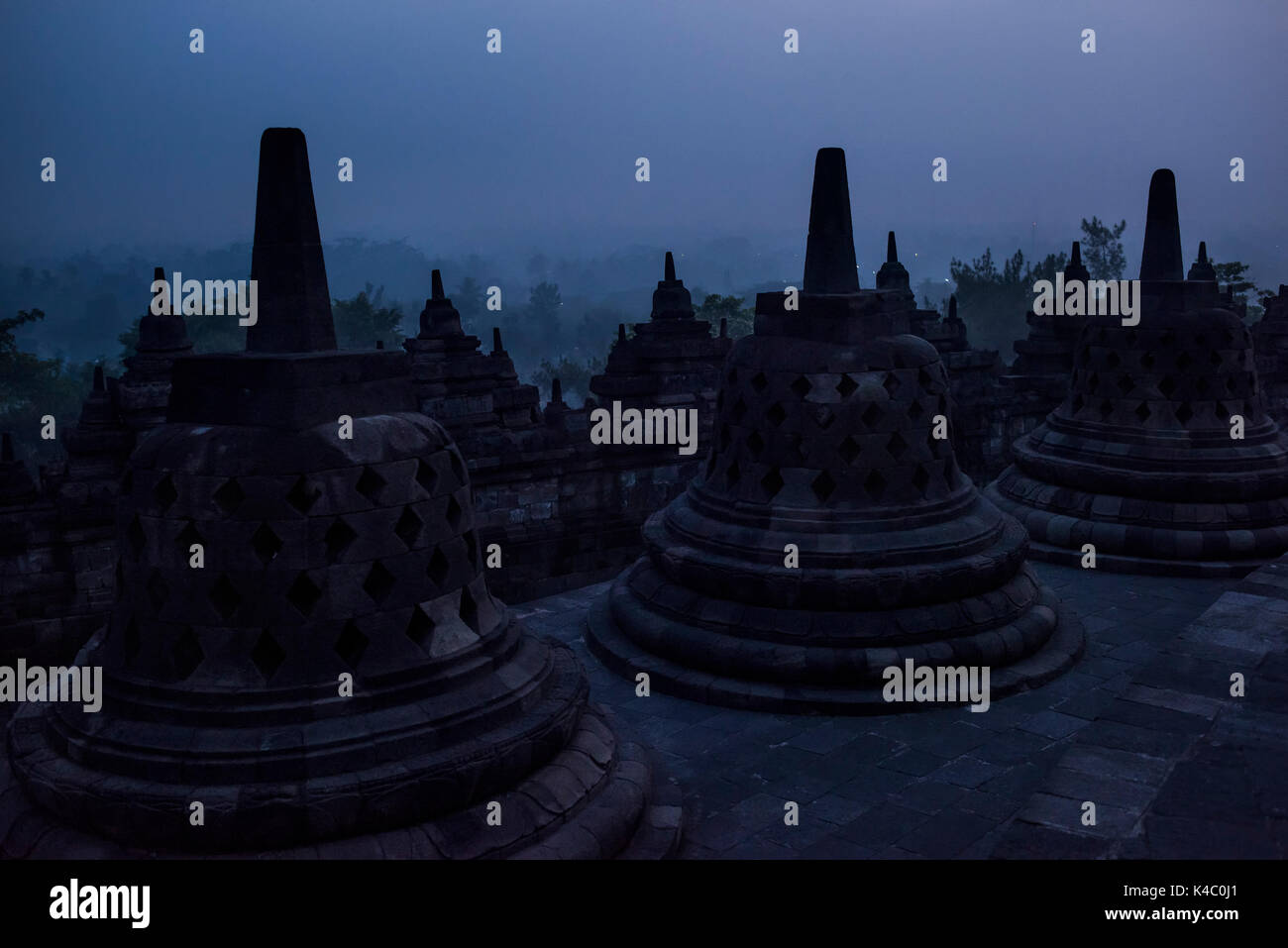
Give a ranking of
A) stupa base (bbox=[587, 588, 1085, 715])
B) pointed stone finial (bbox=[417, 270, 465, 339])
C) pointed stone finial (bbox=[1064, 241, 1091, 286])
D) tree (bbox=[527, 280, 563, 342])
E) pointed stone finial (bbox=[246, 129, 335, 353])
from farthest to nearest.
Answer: tree (bbox=[527, 280, 563, 342]), pointed stone finial (bbox=[1064, 241, 1091, 286]), pointed stone finial (bbox=[417, 270, 465, 339]), stupa base (bbox=[587, 588, 1085, 715]), pointed stone finial (bbox=[246, 129, 335, 353])

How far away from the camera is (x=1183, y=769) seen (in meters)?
4.71

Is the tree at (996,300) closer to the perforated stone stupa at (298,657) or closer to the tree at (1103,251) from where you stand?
the tree at (1103,251)

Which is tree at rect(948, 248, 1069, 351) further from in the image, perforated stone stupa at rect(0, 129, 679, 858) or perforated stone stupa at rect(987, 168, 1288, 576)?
perforated stone stupa at rect(0, 129, 679, 858)

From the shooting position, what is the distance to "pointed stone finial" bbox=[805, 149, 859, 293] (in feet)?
27.0

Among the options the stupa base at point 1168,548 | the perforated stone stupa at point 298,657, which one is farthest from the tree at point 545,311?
the perforated stone stupa at point 298,657

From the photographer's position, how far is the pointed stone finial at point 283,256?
199 inches

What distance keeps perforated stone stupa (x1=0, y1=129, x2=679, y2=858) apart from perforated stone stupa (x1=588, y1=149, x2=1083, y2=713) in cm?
254

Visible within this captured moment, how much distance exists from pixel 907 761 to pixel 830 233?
3.90 m

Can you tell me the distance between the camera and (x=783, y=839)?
18.3 feet

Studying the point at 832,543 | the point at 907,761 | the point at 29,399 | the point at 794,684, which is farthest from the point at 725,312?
the point at 907,761

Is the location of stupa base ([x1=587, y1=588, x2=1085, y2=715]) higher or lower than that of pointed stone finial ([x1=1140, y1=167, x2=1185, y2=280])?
lower

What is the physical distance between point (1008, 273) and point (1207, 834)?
73247 millimetres

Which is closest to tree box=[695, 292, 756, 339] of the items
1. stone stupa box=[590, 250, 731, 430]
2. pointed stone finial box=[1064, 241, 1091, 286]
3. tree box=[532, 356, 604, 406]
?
tree box=[532, 356, 604, 406]

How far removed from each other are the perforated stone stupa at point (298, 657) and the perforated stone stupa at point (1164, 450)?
285 inches
